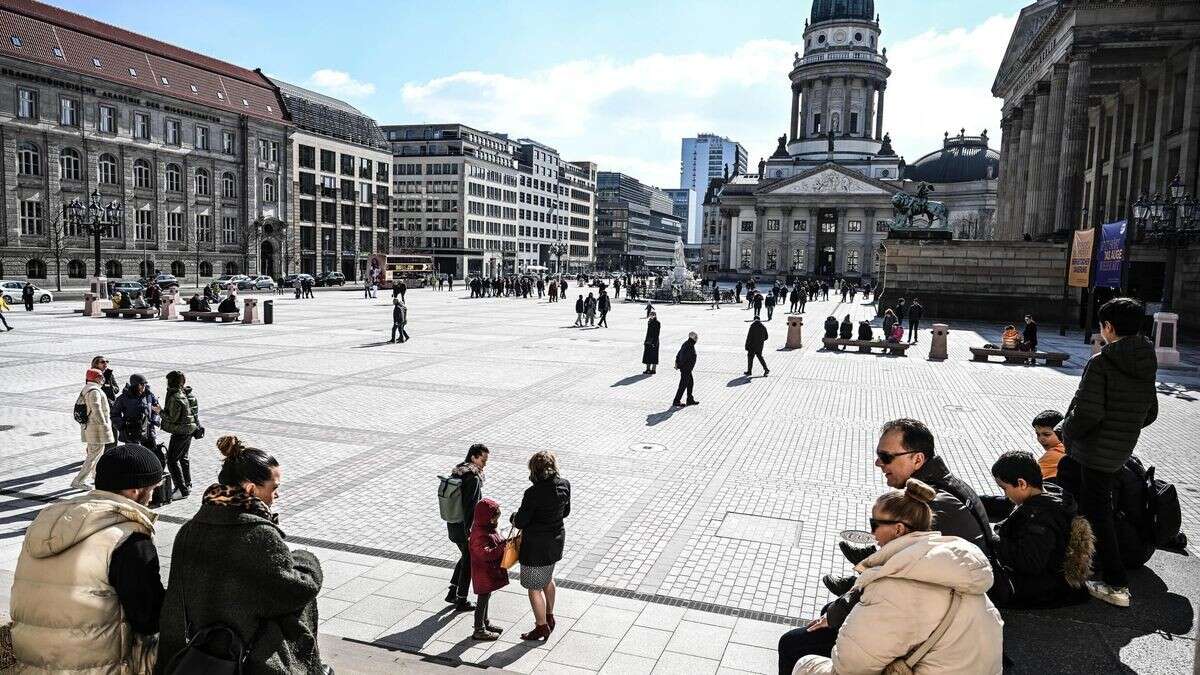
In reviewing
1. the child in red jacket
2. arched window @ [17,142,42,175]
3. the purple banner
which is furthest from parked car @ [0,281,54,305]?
the purple banner

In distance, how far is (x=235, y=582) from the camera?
3.52 metres

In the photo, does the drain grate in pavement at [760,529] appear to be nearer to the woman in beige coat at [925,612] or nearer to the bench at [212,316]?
the woman in beige coat at [925,612]

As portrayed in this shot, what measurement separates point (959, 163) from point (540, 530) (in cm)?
13381

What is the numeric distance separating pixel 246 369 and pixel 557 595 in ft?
49.5

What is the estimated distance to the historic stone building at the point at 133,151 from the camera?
2079 inches

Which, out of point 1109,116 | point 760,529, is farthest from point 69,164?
point 1109,116

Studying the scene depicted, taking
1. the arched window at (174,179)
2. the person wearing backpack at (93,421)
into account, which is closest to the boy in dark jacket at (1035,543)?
the person wearing backpack at (93,421)

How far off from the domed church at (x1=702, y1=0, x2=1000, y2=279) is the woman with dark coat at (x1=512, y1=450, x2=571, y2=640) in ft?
340

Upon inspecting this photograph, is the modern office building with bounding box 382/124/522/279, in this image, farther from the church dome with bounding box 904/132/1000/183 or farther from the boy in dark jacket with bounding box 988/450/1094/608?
the boy in dark jacket with bounding box 988/450/1094/608

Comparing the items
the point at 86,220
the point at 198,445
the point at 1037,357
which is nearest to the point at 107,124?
the point at 86,220

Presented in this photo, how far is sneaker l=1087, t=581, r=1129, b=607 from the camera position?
556 cm

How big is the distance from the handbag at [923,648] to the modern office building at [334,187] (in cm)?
7887

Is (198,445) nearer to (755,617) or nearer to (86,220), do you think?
(755,617)

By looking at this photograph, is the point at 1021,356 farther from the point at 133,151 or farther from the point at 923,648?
the point at 133,151
